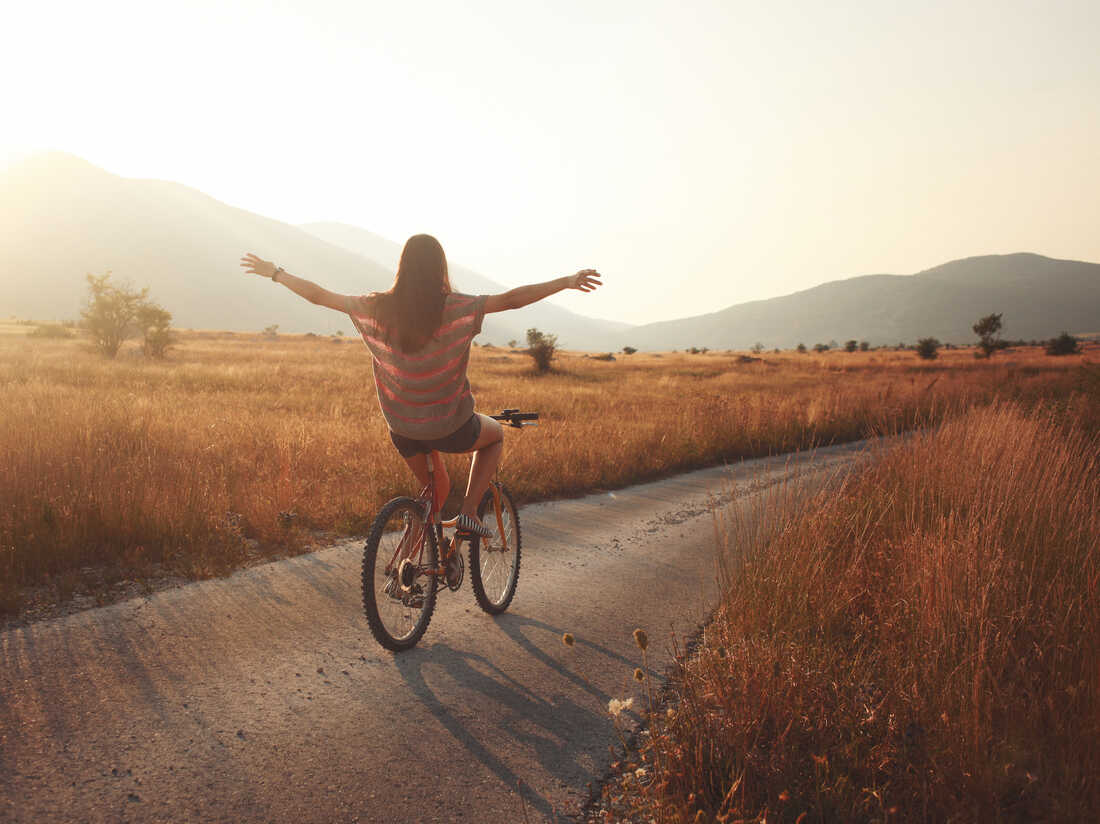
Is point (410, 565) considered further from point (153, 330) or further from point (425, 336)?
point (153, 330)

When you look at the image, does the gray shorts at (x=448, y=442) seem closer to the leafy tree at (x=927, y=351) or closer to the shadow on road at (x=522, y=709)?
the shadow on road at (x=522, y=709)

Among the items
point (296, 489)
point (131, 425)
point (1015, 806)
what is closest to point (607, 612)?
point (1015, 806)

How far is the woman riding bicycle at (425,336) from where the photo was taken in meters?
3.86

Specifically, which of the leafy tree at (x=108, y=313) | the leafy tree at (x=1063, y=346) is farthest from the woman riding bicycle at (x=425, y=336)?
the leafy tree at (x=1063, y=346)

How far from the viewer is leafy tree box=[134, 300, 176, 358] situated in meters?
35.7

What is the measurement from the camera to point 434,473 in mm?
4551

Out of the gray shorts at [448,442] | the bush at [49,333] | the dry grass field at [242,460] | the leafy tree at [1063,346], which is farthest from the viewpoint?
the leafy tree at [1063,346]

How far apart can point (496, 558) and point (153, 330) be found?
3976 centimetres

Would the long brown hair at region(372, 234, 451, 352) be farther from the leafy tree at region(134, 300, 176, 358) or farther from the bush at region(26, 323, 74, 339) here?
the bush at region(26, 323, 74, 339)

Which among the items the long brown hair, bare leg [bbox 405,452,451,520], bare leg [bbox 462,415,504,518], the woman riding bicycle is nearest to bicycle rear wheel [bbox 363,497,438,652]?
bare leg [bbox 405,452,451,520]

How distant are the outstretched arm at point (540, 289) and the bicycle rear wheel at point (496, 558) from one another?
1.65 metres

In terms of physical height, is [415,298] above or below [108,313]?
below

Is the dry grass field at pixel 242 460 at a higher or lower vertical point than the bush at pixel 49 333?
lower

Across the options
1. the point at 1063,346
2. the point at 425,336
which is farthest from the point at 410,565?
the point at 1063,346
